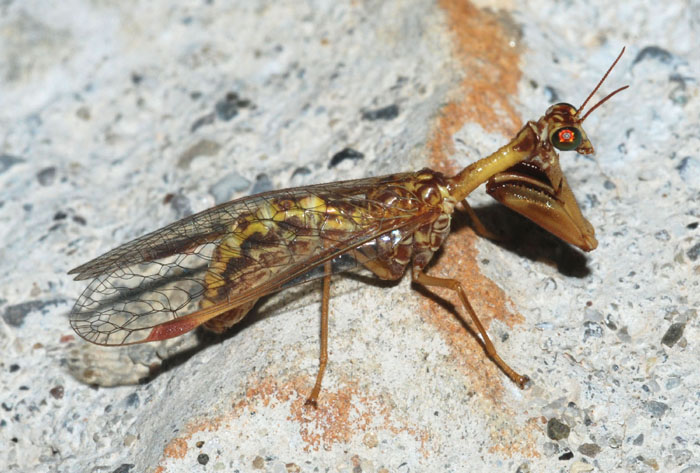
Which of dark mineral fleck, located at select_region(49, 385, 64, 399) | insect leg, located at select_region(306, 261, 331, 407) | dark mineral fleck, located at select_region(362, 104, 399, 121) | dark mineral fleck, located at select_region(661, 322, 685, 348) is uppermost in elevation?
dark mineral fleck, located at select_region(362, 104, 399, 121)

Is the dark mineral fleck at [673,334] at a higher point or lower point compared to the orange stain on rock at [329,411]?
higher

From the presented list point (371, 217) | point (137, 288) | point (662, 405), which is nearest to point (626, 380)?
point (662, 405)

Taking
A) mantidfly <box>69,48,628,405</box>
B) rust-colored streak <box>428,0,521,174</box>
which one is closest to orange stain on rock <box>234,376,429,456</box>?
mantidfly <box>69,48,628,405</box>

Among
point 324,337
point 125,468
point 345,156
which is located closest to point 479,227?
point 345,156

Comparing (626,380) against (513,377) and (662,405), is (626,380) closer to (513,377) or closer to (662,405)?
(662,405)

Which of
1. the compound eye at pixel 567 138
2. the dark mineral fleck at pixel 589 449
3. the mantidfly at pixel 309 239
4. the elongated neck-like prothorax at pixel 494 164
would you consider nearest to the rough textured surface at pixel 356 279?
the dark mineral fleck at pixel 589 449

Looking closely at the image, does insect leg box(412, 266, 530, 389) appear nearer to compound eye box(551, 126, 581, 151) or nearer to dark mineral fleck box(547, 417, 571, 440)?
dark mineral fleck box(547, 417, 571, 440)

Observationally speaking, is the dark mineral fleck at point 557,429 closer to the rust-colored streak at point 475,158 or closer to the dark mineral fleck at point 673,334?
the rust-colored streak at point 475,158
